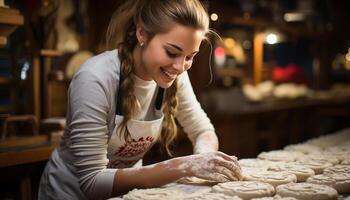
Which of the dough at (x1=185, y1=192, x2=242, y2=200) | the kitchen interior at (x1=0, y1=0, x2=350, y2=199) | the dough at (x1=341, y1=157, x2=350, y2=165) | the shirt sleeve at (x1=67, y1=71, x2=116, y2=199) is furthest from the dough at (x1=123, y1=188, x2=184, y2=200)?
the dough at (x1=341, y1=157, x2=350, y2=165)

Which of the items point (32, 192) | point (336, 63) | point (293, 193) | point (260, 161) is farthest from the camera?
point (336, 63)

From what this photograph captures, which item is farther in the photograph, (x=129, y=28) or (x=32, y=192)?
(x=32, y=192)

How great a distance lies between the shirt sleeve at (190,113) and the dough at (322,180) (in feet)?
2.77

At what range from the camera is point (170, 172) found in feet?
6.75

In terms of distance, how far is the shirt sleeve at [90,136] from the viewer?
2.03 metres

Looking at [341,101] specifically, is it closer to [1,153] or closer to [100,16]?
[100,16]

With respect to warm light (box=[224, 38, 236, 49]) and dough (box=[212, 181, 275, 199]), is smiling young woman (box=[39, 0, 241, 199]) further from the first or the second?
warm light (box=[224, 38, 236, 49])

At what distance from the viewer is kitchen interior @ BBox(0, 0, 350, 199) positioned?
3.54 meters

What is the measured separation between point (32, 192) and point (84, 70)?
2.02 m

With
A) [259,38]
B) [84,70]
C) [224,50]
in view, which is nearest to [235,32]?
[224,50]

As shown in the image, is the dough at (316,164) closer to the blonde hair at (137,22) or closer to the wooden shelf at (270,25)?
the blonde hair at (137,22)

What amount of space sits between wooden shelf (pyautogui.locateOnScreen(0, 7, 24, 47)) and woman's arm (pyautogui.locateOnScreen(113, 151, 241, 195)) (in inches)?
53.2

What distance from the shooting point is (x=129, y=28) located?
2.40m

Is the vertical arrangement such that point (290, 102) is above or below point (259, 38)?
below
